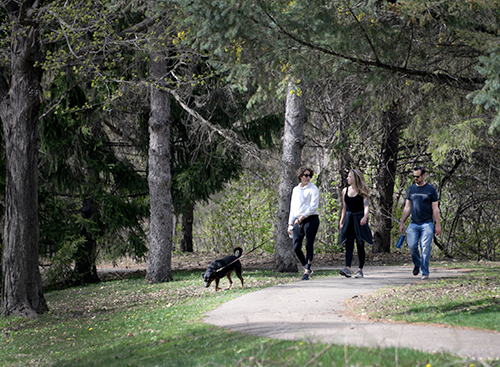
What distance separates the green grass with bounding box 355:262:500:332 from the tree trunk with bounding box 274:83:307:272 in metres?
4.28

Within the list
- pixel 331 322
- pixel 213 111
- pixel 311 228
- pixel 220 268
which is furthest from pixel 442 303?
pixel 213 111

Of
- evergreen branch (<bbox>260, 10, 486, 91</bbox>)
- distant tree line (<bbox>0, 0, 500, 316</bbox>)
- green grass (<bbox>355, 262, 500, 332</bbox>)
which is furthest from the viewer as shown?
distant tree line (<bbox>0, 0, 500, 316</bbox>)

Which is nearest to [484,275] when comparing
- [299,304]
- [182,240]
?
[299,304]

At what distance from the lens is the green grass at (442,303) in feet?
21.0

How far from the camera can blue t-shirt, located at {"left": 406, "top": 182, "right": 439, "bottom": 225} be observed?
9.69 metres

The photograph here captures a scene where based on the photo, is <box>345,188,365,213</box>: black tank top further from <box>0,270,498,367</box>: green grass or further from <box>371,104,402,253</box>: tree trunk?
<box>371,104,402,253</box>: tree trunk

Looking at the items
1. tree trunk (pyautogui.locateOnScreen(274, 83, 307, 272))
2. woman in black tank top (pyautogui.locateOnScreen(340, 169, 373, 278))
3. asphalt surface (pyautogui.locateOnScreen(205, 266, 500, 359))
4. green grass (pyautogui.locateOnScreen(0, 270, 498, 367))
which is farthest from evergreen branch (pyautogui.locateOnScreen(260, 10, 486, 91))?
tree trunk (pyautogui.locateOnScreen(274, 83, 307, 272))

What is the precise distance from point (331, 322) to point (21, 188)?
706 centimetres

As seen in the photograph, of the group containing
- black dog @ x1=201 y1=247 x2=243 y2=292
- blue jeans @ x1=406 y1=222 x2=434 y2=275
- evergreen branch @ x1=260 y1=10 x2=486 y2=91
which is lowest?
black dog @ x1=201 y1=247 x2=243 y2=292

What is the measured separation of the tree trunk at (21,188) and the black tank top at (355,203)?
6.15 metres

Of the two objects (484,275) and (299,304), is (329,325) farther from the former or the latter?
(484,275)

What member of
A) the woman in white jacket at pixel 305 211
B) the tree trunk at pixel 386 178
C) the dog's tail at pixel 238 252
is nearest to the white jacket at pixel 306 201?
the woman in white jacket at pixel 305 211

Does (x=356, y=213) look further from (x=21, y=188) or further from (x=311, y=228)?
(x=21, y=188)

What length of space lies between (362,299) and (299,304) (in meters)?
1.04
